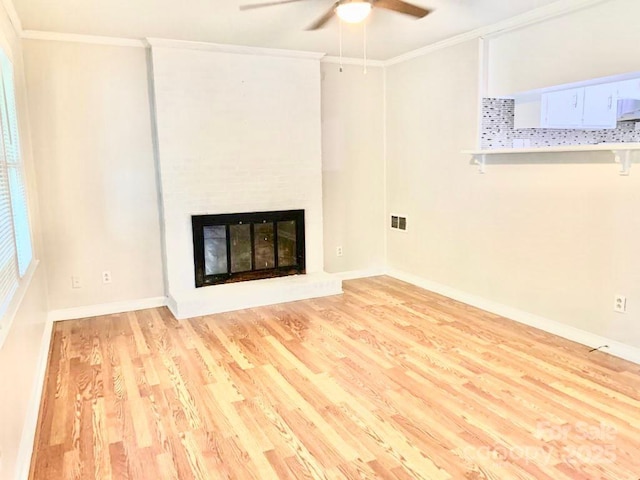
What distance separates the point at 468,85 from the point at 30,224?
379 centimetres

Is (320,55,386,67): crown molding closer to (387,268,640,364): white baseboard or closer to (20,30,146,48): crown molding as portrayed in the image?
(20,30,146,48): crown molding

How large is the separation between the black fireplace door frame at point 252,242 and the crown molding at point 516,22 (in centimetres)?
208

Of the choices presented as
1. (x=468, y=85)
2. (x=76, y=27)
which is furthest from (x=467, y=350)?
(x=76, y=27)

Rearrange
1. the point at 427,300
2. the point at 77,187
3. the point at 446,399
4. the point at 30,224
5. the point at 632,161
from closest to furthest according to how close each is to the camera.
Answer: the point at 446,399, the point at 632,161, the point at 30,224, the point at 77,187, the point at 427,300

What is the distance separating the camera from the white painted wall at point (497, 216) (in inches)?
127

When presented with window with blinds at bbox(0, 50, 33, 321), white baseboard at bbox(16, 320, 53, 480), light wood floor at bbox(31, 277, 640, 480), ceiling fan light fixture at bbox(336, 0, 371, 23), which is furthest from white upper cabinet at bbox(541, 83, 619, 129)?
white baseboard at bbox(16, 320, 53, 480)

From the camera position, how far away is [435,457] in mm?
2145

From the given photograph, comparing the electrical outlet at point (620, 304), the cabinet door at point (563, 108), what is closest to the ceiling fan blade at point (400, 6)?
the cabinet door at point (563, 108)

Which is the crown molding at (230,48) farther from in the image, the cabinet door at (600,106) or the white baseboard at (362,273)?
the cabinet door at (600,106)

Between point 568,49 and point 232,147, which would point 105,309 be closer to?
point 232,147

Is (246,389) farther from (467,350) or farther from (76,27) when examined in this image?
(76,27)

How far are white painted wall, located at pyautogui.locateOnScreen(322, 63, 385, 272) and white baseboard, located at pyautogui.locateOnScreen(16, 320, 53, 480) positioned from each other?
9.57ft

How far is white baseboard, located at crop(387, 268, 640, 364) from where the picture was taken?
3203 mm

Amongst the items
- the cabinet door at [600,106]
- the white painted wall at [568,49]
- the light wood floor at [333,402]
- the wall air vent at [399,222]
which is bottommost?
the light wood floor at [333,402]
